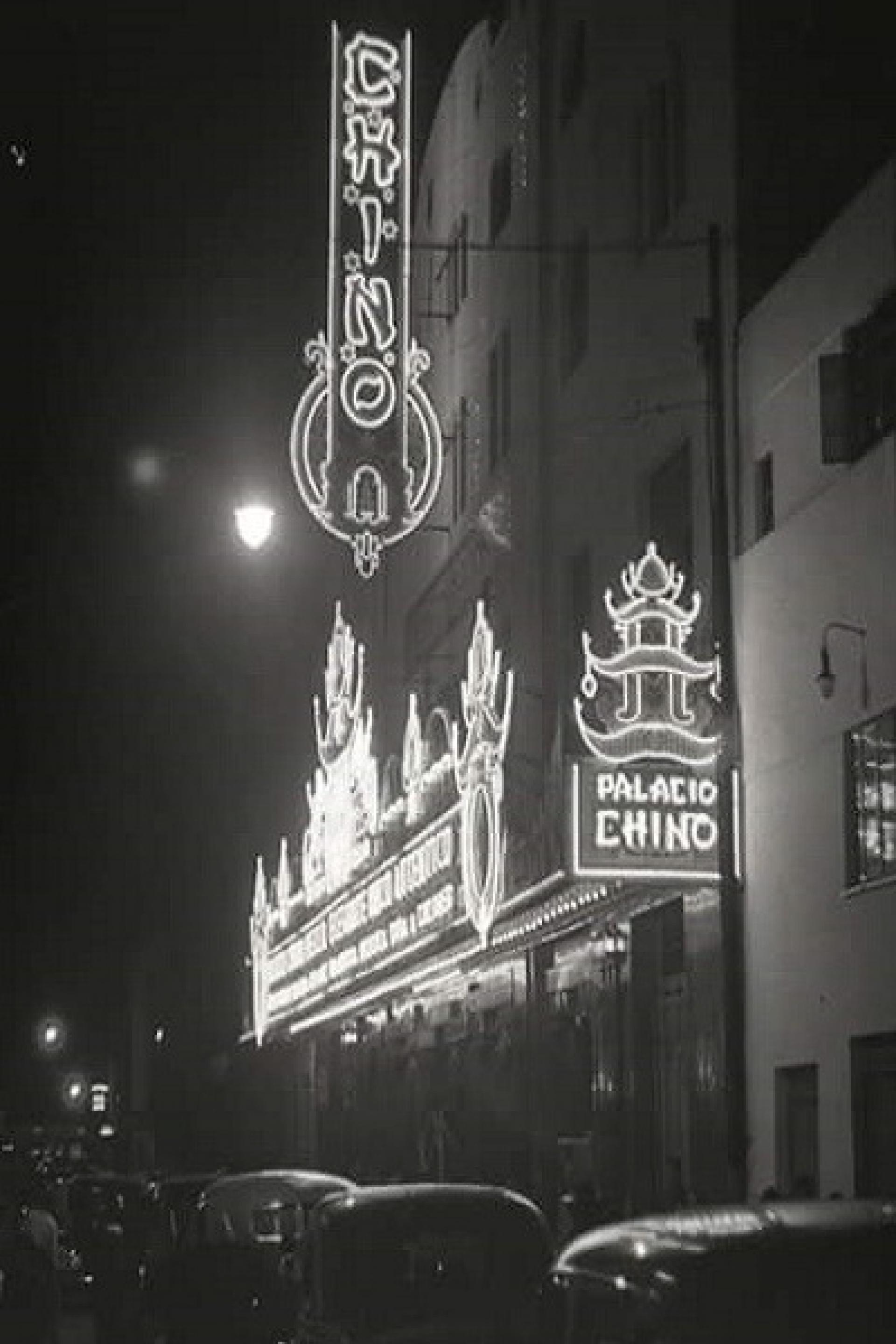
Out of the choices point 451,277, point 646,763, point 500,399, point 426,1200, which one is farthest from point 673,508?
point 451,277

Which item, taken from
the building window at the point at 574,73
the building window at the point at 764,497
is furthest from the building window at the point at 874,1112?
the building window at the point at 574,73

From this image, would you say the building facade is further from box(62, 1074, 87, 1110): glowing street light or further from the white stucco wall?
box(62, 1074, 87, 1110): glowing street light

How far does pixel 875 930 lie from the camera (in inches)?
699

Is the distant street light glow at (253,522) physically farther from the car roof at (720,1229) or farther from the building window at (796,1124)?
the car roof at (720,1229)

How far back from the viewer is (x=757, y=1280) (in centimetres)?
741

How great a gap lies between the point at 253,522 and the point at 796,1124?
291 inches

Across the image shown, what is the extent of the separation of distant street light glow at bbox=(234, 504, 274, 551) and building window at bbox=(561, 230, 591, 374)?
6308 millimetres

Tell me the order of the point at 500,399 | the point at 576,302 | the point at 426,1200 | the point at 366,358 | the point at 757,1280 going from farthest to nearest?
the point at 500,399, the point at 366,358, the point at 576,302, the point at 426,1200, the point at 757,1280

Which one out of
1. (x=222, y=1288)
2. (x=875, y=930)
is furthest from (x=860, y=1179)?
(x=222, y=1288)

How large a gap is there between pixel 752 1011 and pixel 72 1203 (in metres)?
9.17

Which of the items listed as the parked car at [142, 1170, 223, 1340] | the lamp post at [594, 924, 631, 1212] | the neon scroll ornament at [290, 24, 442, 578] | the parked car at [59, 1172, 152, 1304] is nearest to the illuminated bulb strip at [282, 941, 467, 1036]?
the neon scroll ornament at [290, 24, 442, 578]

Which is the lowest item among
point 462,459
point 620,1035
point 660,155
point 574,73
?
point 620,1035

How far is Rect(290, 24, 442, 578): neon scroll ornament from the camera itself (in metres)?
29.4

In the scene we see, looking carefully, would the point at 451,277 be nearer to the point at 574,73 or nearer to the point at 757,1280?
the point at 574,73
